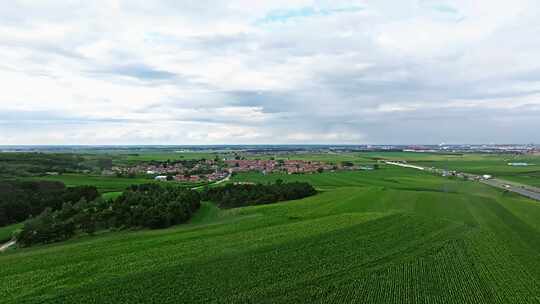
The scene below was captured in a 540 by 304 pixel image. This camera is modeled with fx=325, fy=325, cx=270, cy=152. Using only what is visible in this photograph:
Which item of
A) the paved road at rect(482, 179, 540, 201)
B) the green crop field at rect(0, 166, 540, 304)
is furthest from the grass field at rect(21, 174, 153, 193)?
the paved road at rect(482, 179, 540, 201)

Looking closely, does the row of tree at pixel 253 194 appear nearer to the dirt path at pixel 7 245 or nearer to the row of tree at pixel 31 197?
the row of tree at pixel 31 197

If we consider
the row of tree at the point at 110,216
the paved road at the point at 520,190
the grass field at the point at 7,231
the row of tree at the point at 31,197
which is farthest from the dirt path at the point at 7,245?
the paved road at the point at 520,190

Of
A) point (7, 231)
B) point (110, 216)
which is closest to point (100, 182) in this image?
point (7, 231)

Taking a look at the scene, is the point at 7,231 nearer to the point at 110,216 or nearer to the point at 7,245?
the point at 7,245

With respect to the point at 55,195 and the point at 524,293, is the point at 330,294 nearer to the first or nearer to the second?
the point at 524,293

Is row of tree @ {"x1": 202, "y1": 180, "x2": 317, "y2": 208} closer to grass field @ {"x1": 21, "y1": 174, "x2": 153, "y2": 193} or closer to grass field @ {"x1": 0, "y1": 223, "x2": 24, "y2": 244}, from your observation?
grass field @ {"x1": 21, "y1": 174, "x2": 153, "y2": 193}

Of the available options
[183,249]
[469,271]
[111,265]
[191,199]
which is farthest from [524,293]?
[191,199]
